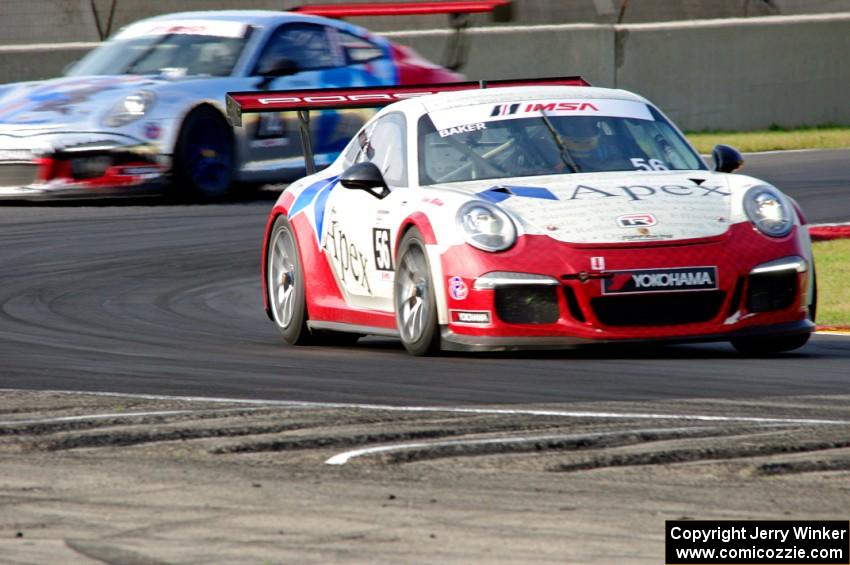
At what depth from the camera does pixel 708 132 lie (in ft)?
74.0

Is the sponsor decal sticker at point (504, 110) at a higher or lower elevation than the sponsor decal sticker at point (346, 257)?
higher

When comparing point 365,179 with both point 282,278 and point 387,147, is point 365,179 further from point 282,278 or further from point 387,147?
point 282,278

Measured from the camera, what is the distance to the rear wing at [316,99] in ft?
32.3

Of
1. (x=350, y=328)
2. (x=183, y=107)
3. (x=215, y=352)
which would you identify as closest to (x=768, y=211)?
(x=350, y=328)

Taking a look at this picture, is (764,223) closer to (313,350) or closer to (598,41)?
(313,350)

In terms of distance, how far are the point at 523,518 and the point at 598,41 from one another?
18611mm

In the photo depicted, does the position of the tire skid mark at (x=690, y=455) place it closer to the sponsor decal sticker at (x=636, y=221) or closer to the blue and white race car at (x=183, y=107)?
the sponsor decal sticker at (x=636, y=221)

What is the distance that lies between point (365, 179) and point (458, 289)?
3.32 feet

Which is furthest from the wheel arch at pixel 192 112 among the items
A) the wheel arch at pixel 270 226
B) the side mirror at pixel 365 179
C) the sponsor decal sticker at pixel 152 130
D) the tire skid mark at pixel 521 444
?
the tire skid mark at pixel 521 444

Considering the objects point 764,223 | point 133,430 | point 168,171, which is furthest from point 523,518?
point 168,171

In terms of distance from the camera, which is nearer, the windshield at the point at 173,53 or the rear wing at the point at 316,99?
the rear wing at the point at 316,99

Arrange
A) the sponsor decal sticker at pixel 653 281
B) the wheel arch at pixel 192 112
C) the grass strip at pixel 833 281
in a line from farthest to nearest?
the wheel arch at pixel 192 112 < the grass strip at pixel 833 281 < the sponsor decal sticker at pixel 653 281

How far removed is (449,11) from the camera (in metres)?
16.5

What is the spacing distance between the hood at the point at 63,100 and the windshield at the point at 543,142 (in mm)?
6558
